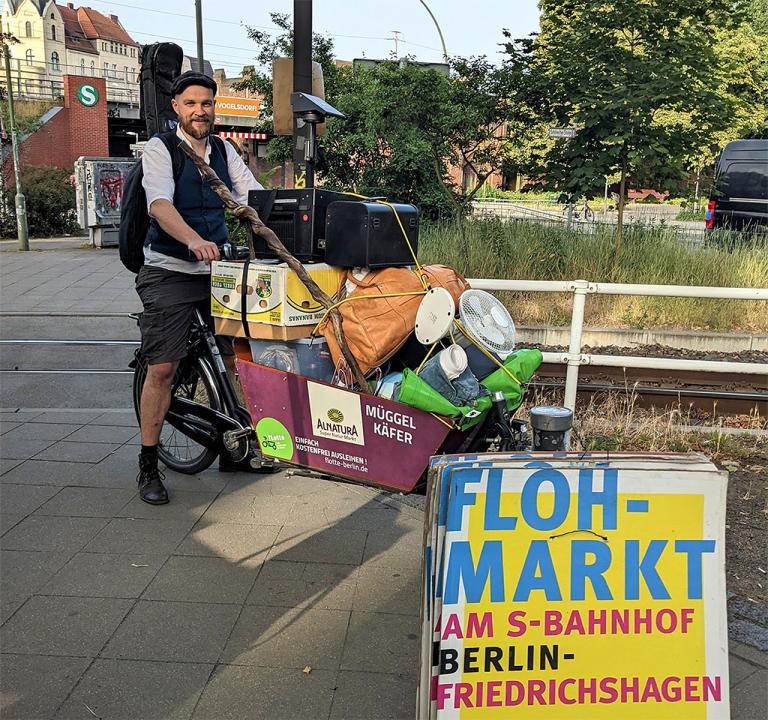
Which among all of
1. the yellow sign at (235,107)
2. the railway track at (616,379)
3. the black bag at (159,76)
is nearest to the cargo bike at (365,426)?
the black bag at (159,76)

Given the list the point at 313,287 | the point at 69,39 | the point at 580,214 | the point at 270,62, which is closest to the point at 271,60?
the point at 270,62

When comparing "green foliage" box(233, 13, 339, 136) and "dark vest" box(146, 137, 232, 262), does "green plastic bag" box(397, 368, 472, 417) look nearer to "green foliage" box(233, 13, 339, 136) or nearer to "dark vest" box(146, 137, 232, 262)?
"dark vest" box(146, 137, 232, 262)

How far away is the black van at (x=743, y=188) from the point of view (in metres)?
16.5

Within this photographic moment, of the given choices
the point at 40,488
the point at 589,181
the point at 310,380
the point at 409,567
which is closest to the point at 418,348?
the point at 310,380

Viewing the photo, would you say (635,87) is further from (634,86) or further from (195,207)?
(195,207)

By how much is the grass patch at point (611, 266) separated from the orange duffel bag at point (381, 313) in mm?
5032

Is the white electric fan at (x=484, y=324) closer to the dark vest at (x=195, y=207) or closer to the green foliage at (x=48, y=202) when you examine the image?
the dark vest at (x=195, y=207)

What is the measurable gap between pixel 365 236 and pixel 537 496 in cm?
159

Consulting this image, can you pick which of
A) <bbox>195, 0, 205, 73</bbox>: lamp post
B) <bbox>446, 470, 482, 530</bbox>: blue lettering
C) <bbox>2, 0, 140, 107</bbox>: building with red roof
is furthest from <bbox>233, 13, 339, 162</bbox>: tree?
<bbox>2, 0, 140, 107</bbox>: building with red roof

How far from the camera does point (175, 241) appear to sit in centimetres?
425

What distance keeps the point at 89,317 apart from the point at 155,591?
8.03m

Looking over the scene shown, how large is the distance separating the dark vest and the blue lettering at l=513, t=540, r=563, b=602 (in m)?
2.54

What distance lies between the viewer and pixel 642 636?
2.41 meters

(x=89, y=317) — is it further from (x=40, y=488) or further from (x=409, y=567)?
(x=409, y=567)
